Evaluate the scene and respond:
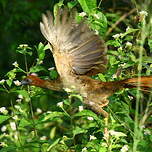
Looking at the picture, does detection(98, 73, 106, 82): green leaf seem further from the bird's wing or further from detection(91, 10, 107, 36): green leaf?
detection(91, 10, 107, 36): green leaf

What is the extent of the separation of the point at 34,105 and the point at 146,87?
251cm

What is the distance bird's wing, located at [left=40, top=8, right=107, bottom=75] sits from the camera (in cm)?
421

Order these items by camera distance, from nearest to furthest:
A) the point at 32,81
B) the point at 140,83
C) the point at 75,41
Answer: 1. the point at 140,83
2. the point at 32,81
3. the point at 75,41

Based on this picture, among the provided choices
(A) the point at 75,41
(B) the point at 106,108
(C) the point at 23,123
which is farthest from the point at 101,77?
(C) the point at 23,123

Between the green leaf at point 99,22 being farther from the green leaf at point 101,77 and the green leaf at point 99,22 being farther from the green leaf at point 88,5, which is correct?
the green leaf at point 101,77

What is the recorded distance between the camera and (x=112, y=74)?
168 inches

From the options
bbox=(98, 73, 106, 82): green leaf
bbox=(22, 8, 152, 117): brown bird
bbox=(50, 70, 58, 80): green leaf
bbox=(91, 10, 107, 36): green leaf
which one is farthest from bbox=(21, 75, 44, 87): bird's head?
bbox=(91, 10, 107, 36): green leaf

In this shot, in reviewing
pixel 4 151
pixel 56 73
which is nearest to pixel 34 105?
pixel 56 73

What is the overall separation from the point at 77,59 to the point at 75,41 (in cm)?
14

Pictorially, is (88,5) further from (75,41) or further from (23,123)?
(23,123)

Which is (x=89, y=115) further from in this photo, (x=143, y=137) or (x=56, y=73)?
(x=56, y=73)

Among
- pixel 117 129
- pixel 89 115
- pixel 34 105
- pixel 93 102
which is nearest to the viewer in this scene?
pixel 89 115

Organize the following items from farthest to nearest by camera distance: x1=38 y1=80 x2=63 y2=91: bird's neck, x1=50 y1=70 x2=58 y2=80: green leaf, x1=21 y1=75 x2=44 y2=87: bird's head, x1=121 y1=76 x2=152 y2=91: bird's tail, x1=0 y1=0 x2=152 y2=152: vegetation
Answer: x1=50 y1=70 x2=58 y2=80: green leaf < x1=38 y1=80 x2=63 y2=91: bird's neck < x1=21 y1=75 x2=44 y2=87: bird's head < x1=121 y1=76 x2=152 y2=91: bird's tail < x1=0 y1=0 x2=152 y2=152: vegetation

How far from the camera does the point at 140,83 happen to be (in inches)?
158
